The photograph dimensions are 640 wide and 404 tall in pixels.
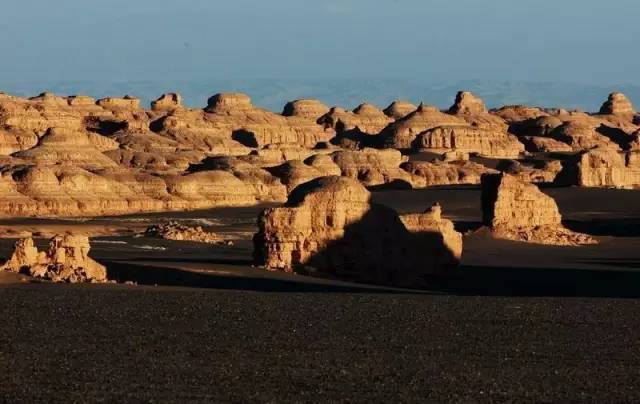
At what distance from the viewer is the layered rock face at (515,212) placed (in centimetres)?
5762

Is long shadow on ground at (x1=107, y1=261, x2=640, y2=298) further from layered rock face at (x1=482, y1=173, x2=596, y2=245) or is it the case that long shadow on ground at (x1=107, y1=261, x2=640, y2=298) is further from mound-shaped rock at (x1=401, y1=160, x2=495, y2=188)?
mound-shaped rock at (x1=401, y1=160, x2=495, y2=188)

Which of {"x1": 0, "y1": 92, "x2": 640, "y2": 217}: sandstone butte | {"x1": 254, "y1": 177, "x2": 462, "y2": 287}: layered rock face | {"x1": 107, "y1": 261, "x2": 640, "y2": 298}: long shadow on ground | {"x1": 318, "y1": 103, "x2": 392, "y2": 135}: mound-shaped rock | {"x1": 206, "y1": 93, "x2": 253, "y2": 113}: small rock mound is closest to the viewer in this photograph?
{"x1": 107, "y1": 261, "x2": 640, "y2": 298}: long shadow on ground

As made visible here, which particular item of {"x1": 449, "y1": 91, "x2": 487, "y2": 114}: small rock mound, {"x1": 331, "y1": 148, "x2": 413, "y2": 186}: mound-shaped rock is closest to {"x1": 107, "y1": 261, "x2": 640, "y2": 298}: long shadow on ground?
{"x1": 331, "y1": 148, "x2": 413, "y2": 186}: mound-shaped rock

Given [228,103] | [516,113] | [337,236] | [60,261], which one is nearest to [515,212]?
[337,236]

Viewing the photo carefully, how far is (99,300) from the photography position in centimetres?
3197

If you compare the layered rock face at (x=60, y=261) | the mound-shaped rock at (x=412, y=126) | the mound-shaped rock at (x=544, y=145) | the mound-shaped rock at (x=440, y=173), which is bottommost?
the layered rock face at (x=60, y=261)

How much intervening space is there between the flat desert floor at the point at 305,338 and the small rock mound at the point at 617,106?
13783cm

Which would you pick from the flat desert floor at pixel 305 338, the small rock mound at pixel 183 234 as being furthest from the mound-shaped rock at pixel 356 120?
the flat desert floor at pixel 305 338

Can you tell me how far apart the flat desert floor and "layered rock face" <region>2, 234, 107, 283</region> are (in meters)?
0.68

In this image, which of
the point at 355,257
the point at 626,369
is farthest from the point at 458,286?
the point at 626,369

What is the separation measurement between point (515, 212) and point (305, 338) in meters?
32.1

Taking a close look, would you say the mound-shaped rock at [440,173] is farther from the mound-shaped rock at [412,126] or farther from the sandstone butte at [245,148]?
the mound-shaped rock at [412,126]

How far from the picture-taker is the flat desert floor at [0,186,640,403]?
71.5 feet

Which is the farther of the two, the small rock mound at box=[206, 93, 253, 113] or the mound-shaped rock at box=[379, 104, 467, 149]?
the small rock mound at box=[206, 93, 253, 113]
